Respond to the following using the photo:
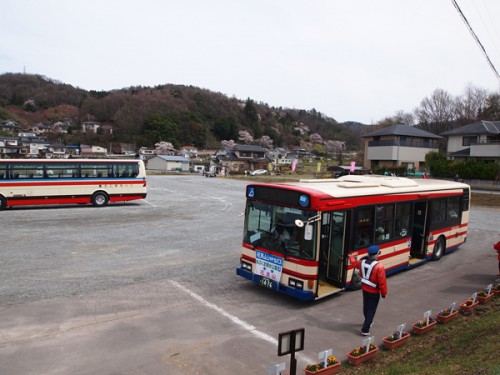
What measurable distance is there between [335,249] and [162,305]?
389cm

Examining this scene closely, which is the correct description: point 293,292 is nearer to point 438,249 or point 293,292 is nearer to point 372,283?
point 372,283

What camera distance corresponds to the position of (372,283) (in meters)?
6.54

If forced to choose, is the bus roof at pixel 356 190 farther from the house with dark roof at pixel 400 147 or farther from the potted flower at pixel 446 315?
the house with dark roof at pixel 400 147

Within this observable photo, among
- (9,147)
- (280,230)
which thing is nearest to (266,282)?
(280,230)

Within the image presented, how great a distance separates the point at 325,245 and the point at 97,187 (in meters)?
17.6

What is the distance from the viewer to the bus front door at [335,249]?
8.11 meters

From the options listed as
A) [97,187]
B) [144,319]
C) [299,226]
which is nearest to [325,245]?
[299,226]

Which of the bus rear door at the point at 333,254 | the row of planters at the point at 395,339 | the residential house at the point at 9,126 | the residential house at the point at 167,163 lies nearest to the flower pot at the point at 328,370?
the row of planters at the point at 395,339

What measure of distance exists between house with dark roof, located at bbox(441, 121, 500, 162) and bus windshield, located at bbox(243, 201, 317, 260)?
40.2m

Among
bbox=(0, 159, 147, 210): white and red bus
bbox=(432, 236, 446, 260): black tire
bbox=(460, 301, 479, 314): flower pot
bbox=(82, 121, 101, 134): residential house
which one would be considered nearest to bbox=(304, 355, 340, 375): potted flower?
bbox=(460, 301, 479, 314): flower pot

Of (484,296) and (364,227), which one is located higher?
(364,227)

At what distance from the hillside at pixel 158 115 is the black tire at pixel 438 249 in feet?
294

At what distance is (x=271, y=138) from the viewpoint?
125 metres

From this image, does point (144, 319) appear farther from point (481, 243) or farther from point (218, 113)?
point (218, 113)
